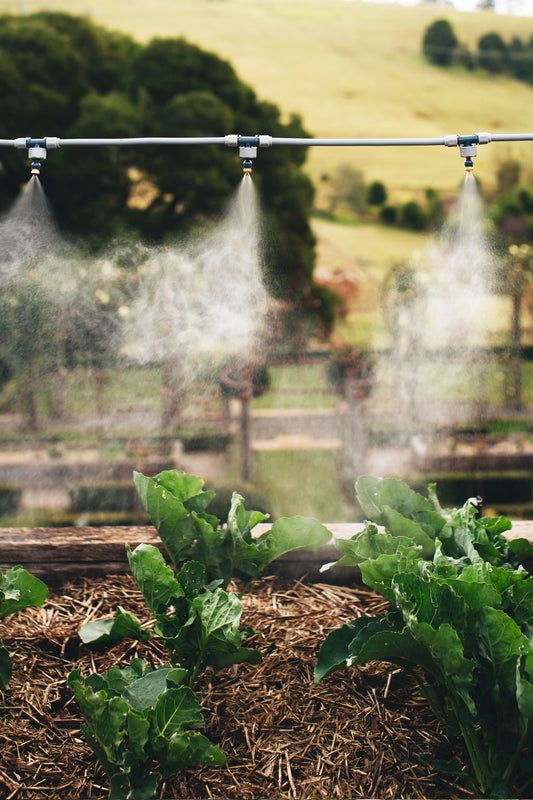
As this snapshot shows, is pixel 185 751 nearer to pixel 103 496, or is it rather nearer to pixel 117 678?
pixel 117 678

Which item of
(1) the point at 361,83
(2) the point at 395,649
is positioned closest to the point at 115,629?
(2) the point at 395,649

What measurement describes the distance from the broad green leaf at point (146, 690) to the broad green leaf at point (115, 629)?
0.43ft

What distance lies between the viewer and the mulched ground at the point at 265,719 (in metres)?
0.91

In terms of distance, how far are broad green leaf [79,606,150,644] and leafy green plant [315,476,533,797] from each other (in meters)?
0.30

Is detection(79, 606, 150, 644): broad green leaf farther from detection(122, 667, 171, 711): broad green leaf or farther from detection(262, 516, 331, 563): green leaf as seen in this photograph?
detection(262, 516, 331, 563): green leaf

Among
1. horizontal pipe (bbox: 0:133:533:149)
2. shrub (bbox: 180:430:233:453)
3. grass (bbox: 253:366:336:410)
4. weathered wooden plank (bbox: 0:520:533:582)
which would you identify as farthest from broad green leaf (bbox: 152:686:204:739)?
grass (bbox: 253:366:336:410)

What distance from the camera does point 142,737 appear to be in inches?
32.0

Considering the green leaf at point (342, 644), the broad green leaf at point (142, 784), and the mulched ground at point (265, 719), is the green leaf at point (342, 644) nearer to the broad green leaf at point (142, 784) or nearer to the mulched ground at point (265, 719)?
the mulched ground at point (265, 719)

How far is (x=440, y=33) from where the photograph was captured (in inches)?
304

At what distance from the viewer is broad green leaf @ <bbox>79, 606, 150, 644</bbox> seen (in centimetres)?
104

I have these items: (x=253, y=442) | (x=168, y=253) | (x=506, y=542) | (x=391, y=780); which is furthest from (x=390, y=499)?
(x=168, y=253)

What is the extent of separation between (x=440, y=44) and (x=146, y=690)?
8492 mm

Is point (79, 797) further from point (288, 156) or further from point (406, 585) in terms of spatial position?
point (288, 156)

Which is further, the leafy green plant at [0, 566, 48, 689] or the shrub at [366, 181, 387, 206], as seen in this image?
the shrub at [366, 181, 387, 206]
